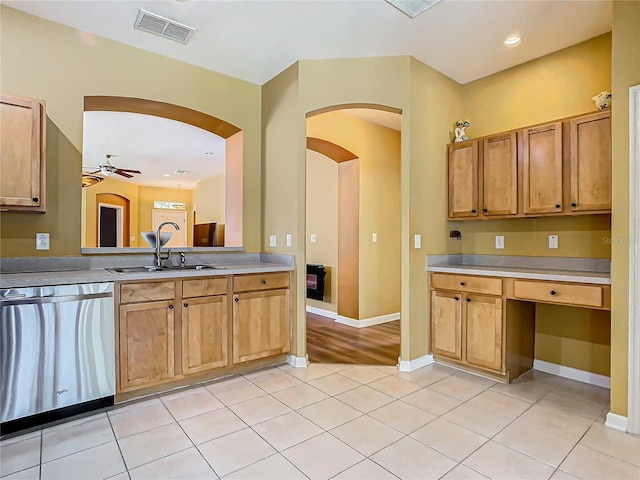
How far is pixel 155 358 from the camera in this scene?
8.34 feet

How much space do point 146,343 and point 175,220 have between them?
933 cm

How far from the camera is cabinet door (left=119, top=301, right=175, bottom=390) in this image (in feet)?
7.96

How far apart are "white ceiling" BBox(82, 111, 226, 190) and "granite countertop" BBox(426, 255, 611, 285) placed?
3.85 meters

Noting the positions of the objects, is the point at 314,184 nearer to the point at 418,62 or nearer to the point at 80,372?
the point at 418,62

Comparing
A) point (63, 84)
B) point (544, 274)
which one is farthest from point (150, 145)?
point (544, 274)

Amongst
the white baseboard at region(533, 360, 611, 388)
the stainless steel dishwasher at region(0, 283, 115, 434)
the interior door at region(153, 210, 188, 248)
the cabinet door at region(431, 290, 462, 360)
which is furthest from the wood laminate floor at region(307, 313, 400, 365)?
the interior door at region(153, 210, 188, 248)

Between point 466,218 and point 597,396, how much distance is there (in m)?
1.73

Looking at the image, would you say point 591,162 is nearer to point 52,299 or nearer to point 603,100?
point 603,100

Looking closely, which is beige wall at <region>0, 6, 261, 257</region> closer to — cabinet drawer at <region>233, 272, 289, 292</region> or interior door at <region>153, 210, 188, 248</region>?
cabinet drawer at <region>233, 272, 289, 292</region>

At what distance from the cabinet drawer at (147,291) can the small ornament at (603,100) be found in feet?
11.5

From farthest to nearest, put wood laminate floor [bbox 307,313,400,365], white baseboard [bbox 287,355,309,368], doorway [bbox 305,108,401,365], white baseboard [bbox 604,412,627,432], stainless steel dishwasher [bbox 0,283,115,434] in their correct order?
doorway [bbox 305,108,401,365] → wood laminate floor [bbox 307,313,400,365] → white baseboard [bbox 287,355,309,368] → white baseboard [bbox 604,412,627,432] → stainless steel dishwasher [bbox 0,283,115,434]

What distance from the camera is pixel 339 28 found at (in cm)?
279

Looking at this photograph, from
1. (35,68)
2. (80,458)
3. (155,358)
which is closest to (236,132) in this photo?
(35,68)

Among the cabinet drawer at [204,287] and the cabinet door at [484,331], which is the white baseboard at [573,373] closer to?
the cabinet door at [484,331]
